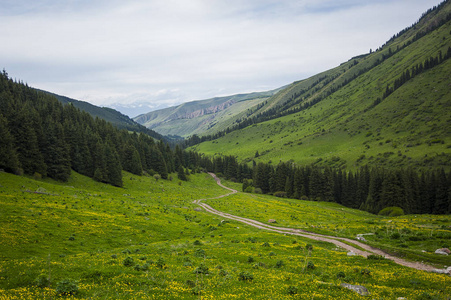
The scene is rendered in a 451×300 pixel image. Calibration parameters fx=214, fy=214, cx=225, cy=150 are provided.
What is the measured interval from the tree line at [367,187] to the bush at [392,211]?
6.06 meters

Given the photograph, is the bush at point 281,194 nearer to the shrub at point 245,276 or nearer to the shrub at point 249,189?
the shrub at point 249,189

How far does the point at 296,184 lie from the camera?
365 ft

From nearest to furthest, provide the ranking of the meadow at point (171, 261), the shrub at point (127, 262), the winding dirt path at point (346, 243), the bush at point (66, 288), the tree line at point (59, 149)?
the bush at point (66, 288) < the meadow at point (171, 261) < the shrub at point (127, 262) < the winding dirt path at point (346, 243) < the tree line at point (59, 149)

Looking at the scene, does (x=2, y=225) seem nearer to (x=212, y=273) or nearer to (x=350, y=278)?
(x=212, y=273)

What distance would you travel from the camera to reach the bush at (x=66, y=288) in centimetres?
1164

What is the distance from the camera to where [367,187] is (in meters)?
102

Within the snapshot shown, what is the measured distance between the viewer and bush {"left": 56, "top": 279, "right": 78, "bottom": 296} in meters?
11.6

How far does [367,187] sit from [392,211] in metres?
26.3

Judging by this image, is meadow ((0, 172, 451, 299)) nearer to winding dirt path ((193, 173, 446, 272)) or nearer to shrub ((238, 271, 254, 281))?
shrub ((238, 271, 254, 281))

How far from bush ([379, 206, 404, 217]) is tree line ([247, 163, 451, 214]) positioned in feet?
19.9

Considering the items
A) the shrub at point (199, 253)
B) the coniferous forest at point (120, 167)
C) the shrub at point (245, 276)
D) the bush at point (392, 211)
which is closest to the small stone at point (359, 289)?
the shrub at point (245, 276)

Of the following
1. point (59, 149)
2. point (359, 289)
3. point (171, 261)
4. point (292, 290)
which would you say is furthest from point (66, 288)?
point (59, 149)

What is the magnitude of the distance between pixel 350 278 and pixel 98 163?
79246mm

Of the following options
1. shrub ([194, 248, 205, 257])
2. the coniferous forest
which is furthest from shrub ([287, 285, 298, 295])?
the coniferous forest
